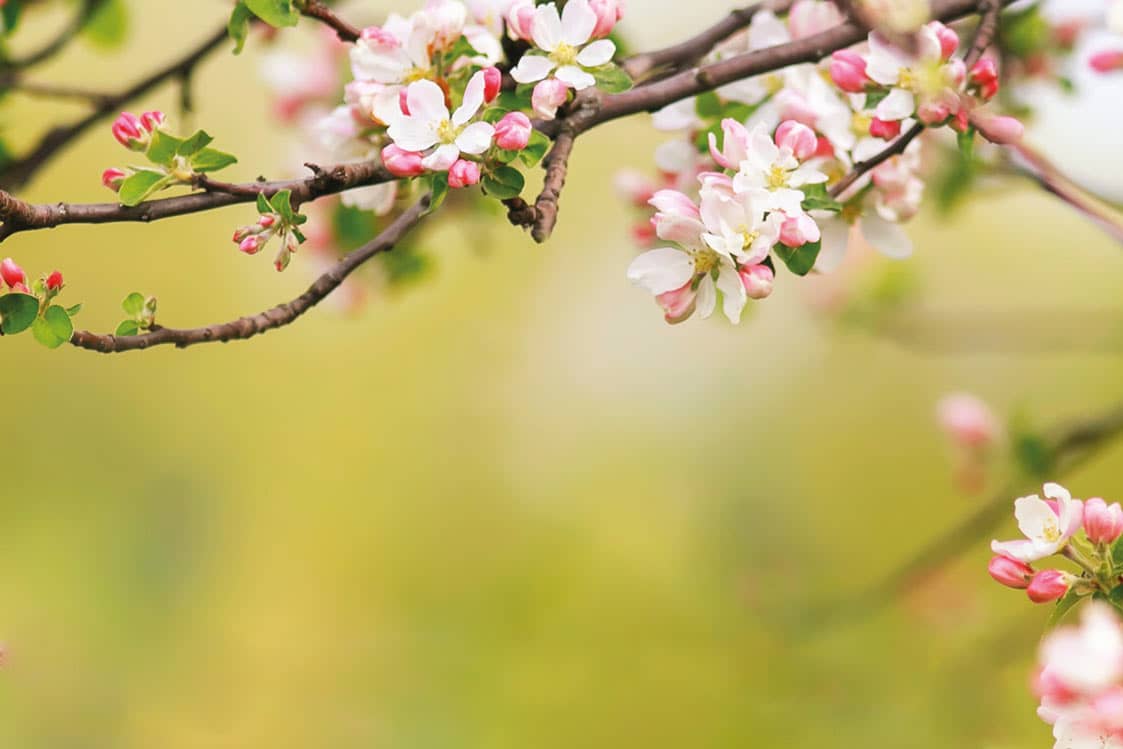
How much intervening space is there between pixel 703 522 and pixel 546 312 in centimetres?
79

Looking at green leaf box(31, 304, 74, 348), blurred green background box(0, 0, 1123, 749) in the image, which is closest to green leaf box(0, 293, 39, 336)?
green leaf box(31, 304, 74, 348)

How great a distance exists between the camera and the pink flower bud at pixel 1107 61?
0.87 m

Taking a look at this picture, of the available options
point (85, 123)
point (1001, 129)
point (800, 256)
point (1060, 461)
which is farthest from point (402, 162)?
point (1060, 461)

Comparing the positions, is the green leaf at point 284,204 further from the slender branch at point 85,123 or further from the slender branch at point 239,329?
the slender branch at point 85,123

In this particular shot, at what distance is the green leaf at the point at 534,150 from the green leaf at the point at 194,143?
17 cm

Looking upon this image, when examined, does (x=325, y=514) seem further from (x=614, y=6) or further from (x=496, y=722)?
(x=614, y=6)

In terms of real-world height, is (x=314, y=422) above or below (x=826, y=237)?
below

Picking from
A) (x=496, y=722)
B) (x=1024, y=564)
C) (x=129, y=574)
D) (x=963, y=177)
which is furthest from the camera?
(x=129, y=574)

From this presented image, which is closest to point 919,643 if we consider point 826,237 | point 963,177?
point 963,177

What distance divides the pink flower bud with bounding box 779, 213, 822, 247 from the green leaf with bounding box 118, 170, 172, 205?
326mm

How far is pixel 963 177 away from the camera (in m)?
1.21

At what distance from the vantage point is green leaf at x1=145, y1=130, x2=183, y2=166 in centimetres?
57

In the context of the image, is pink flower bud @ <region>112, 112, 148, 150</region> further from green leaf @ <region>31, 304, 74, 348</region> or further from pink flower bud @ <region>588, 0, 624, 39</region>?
pink flower bud @ <region>588, 0, 624, 39</region>

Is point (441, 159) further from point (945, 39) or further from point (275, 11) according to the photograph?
point (945, 39)
